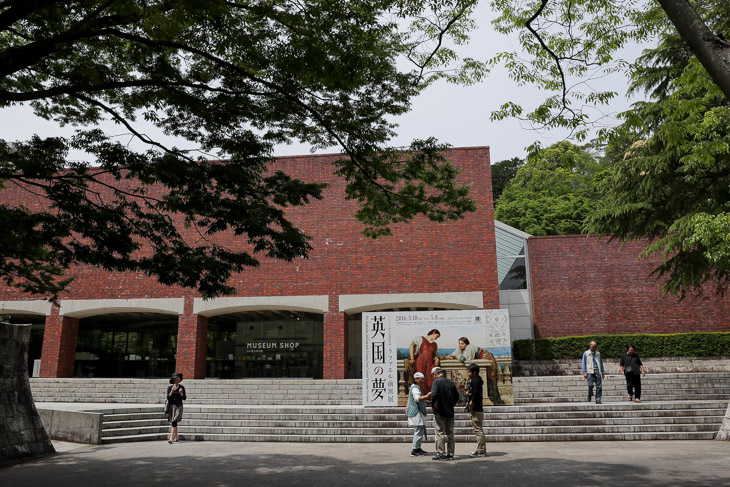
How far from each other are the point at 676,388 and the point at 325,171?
45.2ft

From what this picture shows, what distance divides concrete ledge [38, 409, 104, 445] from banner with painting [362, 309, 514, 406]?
5.58 meters

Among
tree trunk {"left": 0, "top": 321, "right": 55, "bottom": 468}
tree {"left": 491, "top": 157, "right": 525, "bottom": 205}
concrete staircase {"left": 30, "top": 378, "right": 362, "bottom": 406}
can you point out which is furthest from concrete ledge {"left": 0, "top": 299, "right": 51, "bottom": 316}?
tree {"left": 491, "top": 157, "right": 525, "bottom": 205}

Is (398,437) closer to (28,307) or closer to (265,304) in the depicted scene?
(265,304)

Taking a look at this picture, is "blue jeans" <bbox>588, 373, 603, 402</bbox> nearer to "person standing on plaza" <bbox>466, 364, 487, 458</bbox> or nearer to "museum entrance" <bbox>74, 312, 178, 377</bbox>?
"person standing on plaza" <bbox>466, 364, 487, 458</bbox>

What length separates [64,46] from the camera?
21.4 feet

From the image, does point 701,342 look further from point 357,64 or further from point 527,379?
point 357,64

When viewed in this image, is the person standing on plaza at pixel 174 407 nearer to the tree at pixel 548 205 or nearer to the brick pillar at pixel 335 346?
the brick pillar at pixel 335 346

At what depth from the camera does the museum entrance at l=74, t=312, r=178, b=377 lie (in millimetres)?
24375

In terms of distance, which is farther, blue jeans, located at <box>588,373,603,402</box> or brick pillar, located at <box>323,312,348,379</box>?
brick pillar, located at <box>323,312,348,379</box>

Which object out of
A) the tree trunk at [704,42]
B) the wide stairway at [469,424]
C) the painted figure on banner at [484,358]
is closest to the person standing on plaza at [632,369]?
the wide stairway at [469,424]

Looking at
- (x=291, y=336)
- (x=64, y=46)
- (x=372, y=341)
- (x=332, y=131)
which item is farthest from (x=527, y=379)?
(x=64, y=46)

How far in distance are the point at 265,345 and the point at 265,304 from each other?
3.21 metres

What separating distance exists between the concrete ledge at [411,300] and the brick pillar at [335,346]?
1.55ft

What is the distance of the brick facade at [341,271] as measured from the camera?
19.7 meters
